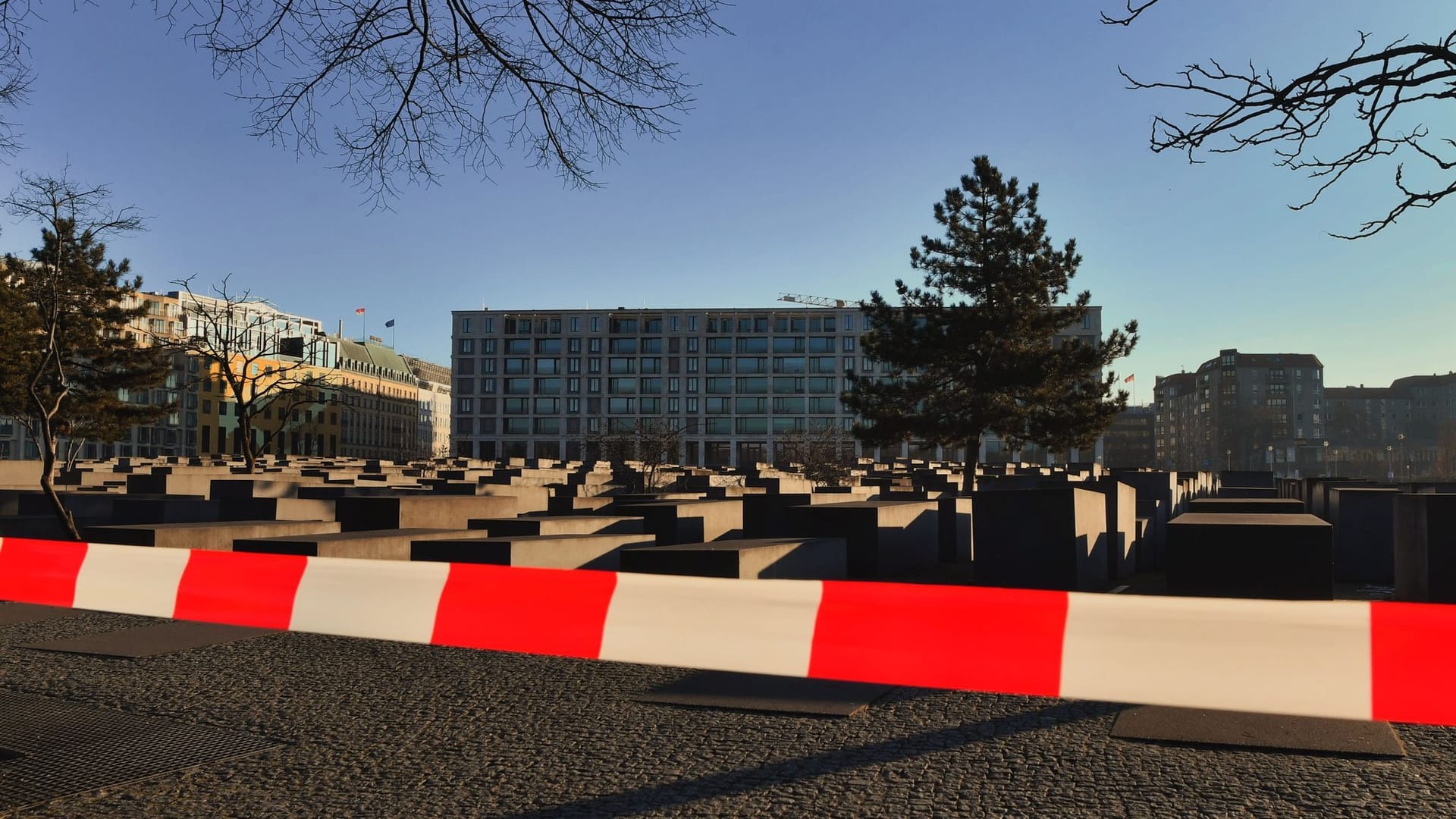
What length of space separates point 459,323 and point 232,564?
123 meters

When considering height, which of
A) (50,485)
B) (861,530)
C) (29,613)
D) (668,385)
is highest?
(668,385)

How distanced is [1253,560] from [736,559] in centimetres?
398

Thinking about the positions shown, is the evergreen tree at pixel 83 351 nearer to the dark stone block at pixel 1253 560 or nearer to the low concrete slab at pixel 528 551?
the low concrete slab at pixel 528 551

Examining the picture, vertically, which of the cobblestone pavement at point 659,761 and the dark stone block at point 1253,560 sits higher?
the dark stone block at point 1253,560

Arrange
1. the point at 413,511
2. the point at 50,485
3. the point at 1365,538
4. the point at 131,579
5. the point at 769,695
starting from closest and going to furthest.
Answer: the point at 131,579 → the point at 769,695 → the point at 50,485 → the point at 1365,538 → the point at 413,511

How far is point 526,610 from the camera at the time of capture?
11.4 ft

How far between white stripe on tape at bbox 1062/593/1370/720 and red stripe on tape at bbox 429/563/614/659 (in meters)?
1.40

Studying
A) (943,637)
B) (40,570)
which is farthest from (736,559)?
(943,637)

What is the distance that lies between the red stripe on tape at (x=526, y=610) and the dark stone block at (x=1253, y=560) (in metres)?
6.28

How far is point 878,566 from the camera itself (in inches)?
482

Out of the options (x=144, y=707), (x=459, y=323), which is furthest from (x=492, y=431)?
(x=144, y=707)

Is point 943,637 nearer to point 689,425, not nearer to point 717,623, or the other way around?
point 717,623

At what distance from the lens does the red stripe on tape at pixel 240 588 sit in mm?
3943

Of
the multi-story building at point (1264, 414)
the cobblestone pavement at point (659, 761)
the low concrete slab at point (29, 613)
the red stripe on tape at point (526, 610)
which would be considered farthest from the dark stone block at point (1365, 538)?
the multi-story building at point (1264, 414)
